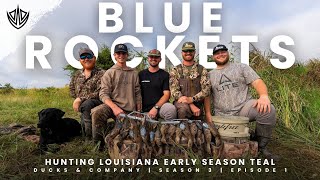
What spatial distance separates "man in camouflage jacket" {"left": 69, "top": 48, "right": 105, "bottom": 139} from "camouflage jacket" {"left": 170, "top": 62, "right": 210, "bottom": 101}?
42.1 inches

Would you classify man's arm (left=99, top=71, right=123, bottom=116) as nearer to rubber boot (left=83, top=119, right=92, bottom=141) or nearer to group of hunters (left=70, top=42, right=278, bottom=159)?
group of hunters (left=70, top=42, right=278, bottom=159)

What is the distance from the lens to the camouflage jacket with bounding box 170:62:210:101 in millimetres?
4746

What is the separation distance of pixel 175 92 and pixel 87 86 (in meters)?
1.29

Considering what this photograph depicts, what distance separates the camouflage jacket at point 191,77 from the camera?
475 centimetres

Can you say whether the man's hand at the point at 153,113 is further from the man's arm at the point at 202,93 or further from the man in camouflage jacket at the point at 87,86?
the man in camouflage jacket at the point at 87,86

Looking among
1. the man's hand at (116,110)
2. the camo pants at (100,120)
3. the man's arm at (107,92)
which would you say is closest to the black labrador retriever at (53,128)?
the camo pants at (100,120)

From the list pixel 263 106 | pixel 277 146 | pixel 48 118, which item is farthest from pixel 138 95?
pixel 277 146

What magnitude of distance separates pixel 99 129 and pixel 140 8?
9.71 feet

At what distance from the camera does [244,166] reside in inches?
157

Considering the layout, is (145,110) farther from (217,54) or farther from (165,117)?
(217,54)

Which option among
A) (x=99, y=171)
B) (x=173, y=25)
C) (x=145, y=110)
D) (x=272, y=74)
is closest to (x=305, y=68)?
(x=272, y=74)

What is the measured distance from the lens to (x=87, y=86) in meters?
5.22

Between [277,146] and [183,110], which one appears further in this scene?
[277,146]

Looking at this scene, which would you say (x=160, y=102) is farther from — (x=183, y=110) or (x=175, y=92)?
(x=183, y=110)
